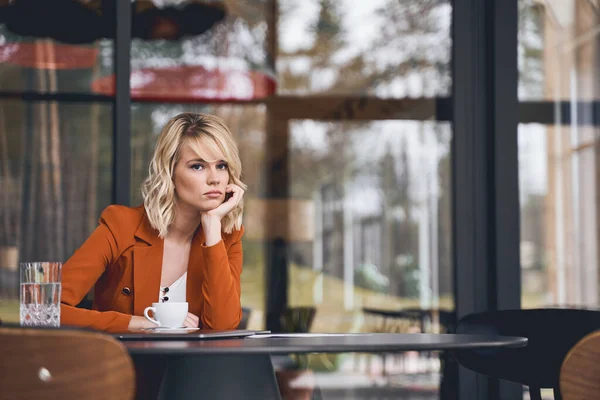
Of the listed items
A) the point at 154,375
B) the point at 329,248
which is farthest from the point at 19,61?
the point at 154,375

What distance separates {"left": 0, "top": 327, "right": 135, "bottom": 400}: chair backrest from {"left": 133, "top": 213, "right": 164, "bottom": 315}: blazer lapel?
0.99 m

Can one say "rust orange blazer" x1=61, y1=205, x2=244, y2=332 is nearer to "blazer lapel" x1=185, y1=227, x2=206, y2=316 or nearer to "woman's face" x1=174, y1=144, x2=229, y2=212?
"blazer lapel" x1=185, y1=227, x2=206, y2=316

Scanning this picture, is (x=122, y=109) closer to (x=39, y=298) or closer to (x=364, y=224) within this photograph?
(x=39, y=298)

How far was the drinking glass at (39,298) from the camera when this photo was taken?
1699 millimetres

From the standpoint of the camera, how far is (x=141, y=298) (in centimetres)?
225

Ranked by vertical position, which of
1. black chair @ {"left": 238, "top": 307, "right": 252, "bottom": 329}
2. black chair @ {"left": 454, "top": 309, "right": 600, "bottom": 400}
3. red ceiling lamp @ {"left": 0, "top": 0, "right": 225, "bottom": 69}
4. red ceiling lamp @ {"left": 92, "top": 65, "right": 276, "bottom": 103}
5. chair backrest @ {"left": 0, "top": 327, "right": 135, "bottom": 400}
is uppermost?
red ceiling lamp @ {"left": 0, "top": 0, "right": 225, "bottom": 69}

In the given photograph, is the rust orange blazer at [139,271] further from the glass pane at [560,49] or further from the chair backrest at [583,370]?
the glass pane at [560,49]

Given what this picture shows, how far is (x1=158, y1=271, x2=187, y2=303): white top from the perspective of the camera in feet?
7.38

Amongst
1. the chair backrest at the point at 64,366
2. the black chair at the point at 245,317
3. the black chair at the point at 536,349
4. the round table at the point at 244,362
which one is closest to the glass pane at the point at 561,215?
the black chair at the point at 245,317

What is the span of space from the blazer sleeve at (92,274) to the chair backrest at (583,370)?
42.0 inches

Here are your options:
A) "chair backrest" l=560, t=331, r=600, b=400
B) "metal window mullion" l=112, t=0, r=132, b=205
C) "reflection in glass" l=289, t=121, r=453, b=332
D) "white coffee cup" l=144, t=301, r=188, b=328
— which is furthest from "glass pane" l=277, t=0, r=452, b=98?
"chair backrest" l=560, t=331, r=600, b=400

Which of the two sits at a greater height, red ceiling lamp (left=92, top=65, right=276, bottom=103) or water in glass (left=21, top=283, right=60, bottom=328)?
red ceiling lamp (left=92, top=65, right=276, bottom=103)

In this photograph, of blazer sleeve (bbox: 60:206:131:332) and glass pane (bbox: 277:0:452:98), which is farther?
glass pane (bbox: 277:0:452:98)

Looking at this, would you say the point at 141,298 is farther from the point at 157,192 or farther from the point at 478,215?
the point at 478,215
